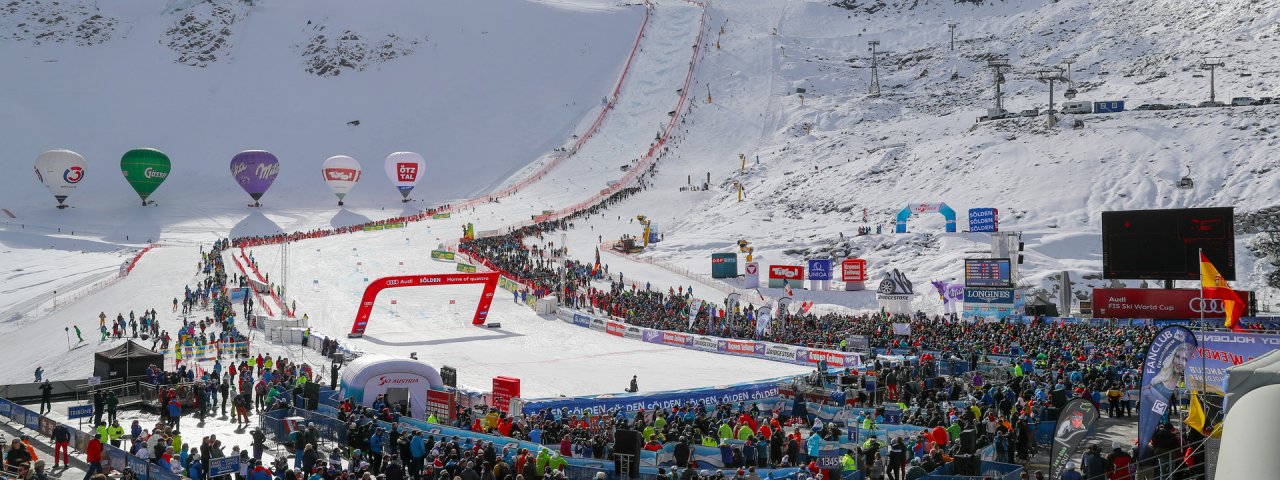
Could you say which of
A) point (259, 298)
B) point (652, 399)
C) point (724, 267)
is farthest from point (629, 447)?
point (724, 267)

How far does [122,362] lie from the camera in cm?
2338

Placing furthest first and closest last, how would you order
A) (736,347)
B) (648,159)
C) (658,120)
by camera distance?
(658,120) < (648,159) < (736,347)

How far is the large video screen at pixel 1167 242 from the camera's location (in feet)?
106

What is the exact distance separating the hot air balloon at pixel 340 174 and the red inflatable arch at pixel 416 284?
Result: 126ft

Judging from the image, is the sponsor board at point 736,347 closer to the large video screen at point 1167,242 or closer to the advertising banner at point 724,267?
the large video screen at point 1167,242

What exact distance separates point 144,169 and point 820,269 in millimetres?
49418

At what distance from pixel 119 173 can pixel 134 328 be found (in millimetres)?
53181

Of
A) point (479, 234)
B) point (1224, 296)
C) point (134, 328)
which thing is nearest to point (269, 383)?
point (134, 328)

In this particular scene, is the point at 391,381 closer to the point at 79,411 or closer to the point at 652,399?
the point at 652,399

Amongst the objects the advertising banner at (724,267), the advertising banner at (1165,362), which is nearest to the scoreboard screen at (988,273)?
the advertising banner at (724,267)

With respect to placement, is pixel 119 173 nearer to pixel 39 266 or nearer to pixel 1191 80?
pixel 39 266

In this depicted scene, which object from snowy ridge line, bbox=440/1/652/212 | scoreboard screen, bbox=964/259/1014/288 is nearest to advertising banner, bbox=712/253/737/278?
scoreboard screen, bbox=964/259/1014/288

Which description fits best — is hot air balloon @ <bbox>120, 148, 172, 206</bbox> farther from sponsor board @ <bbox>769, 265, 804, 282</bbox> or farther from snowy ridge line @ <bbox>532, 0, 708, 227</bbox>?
sponsor board @ <bbox>769, 265, 804, 282</bbox>

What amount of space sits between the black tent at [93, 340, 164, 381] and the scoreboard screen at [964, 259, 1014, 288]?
87.1ft
